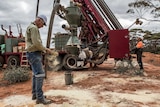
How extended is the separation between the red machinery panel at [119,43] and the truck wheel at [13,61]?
19.7ft

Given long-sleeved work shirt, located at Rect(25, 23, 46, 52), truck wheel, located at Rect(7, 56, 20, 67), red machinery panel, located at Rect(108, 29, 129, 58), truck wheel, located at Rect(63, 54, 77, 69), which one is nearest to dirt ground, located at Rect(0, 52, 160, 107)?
long-sleeved work shirt, located at Rect(25, 23, 46, 52)

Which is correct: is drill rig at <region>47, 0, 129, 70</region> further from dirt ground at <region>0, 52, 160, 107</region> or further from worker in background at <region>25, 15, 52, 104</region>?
worker in background at <region>25, 15, 52, 104</region>

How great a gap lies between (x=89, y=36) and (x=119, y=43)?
6.90 ft

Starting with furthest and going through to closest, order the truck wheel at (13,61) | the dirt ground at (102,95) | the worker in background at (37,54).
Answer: the truck wheel at (13,61) < the dirt ground at (102,95) < the worker in background at (37,54)

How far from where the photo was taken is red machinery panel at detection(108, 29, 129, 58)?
1332 centimetres

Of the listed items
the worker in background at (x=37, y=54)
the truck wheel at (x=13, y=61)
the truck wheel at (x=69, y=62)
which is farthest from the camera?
the truck wheel at (x=13, y=61)

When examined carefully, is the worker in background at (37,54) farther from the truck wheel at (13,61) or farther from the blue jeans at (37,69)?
the truck wheel at (13,61)

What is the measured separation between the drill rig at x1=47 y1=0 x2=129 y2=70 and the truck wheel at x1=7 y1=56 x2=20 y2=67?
117 inches

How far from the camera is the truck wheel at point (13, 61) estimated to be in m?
16.8

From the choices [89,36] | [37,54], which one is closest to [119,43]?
[89,36]

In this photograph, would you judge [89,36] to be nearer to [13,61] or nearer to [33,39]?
[13,61]

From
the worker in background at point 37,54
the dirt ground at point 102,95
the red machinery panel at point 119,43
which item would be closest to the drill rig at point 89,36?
the red machinery panel at point 119,43

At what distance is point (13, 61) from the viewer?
56.1ft

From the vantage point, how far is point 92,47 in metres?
14.7
